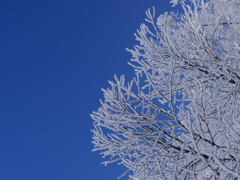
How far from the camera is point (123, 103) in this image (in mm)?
3154

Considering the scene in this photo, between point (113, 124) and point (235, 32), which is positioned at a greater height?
point (235, 32)

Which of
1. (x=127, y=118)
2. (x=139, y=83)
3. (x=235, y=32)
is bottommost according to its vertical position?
(x=127, y=118)

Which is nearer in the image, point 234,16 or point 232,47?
point 232,47

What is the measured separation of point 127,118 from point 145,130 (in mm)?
268

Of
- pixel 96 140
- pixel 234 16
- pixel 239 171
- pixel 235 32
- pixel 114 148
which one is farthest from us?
pixel 234 16

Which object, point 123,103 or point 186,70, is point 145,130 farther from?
point 186,70

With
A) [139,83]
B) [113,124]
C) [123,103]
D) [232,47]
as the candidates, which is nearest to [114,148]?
[113,124]

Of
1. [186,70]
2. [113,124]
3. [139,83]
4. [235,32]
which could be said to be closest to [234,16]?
[235,32]

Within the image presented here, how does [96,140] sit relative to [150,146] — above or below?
above

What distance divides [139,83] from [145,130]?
0.54m

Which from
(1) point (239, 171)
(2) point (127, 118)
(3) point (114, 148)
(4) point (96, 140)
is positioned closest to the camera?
(1) point (239, 171)

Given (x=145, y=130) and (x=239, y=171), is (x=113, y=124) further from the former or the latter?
(x=239, y=171)

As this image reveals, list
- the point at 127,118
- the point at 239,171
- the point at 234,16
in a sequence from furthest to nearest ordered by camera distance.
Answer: the point at 234,16, the point at 127,118, the point at 239,171

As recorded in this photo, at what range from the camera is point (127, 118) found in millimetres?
3137
